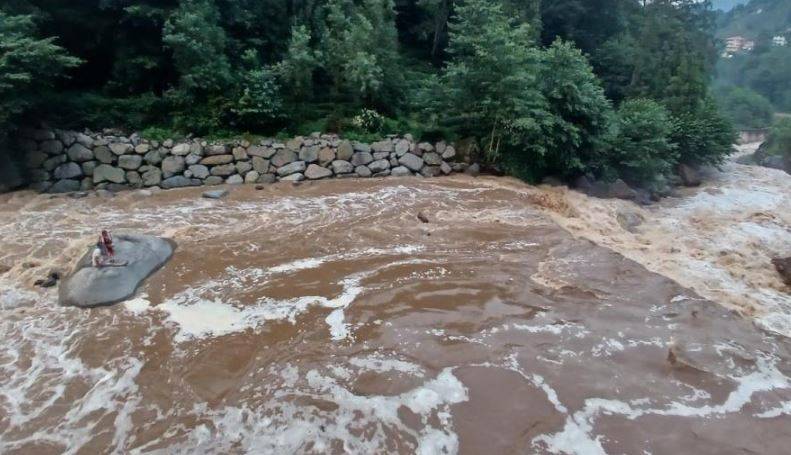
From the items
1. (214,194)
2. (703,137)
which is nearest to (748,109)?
(703,137)

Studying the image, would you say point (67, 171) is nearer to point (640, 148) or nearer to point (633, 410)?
point (633, 410)

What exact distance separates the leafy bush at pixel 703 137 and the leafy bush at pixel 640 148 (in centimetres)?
263

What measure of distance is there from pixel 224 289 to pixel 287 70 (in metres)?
7.37

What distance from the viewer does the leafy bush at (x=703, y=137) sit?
48.5 ft

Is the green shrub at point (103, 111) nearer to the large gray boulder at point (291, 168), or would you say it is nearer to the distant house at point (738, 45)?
the large gray boulder at point (291, 168)

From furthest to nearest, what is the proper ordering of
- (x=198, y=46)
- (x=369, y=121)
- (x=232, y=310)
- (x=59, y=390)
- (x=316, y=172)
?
(x=369, y=121), (x=316, y=172), (x=198, y=46), (x=232, y=310), (x=59, y=390)

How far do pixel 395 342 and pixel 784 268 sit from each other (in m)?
6.25

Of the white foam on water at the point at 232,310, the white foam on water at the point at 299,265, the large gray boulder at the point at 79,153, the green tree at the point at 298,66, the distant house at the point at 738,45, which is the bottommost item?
the white foam on water at the point at 232,310

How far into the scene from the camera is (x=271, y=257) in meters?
6.81

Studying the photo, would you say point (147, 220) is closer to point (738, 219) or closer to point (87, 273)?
point (87, 273)

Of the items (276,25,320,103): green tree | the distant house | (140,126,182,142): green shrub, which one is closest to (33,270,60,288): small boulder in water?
(140,126,182,142): green shrub

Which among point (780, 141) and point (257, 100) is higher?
point (257, 100)

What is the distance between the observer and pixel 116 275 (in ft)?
19.0

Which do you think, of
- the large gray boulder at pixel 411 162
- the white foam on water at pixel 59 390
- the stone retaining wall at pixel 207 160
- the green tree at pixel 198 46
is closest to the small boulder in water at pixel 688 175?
the stone retaining wall at pixel 207 160
